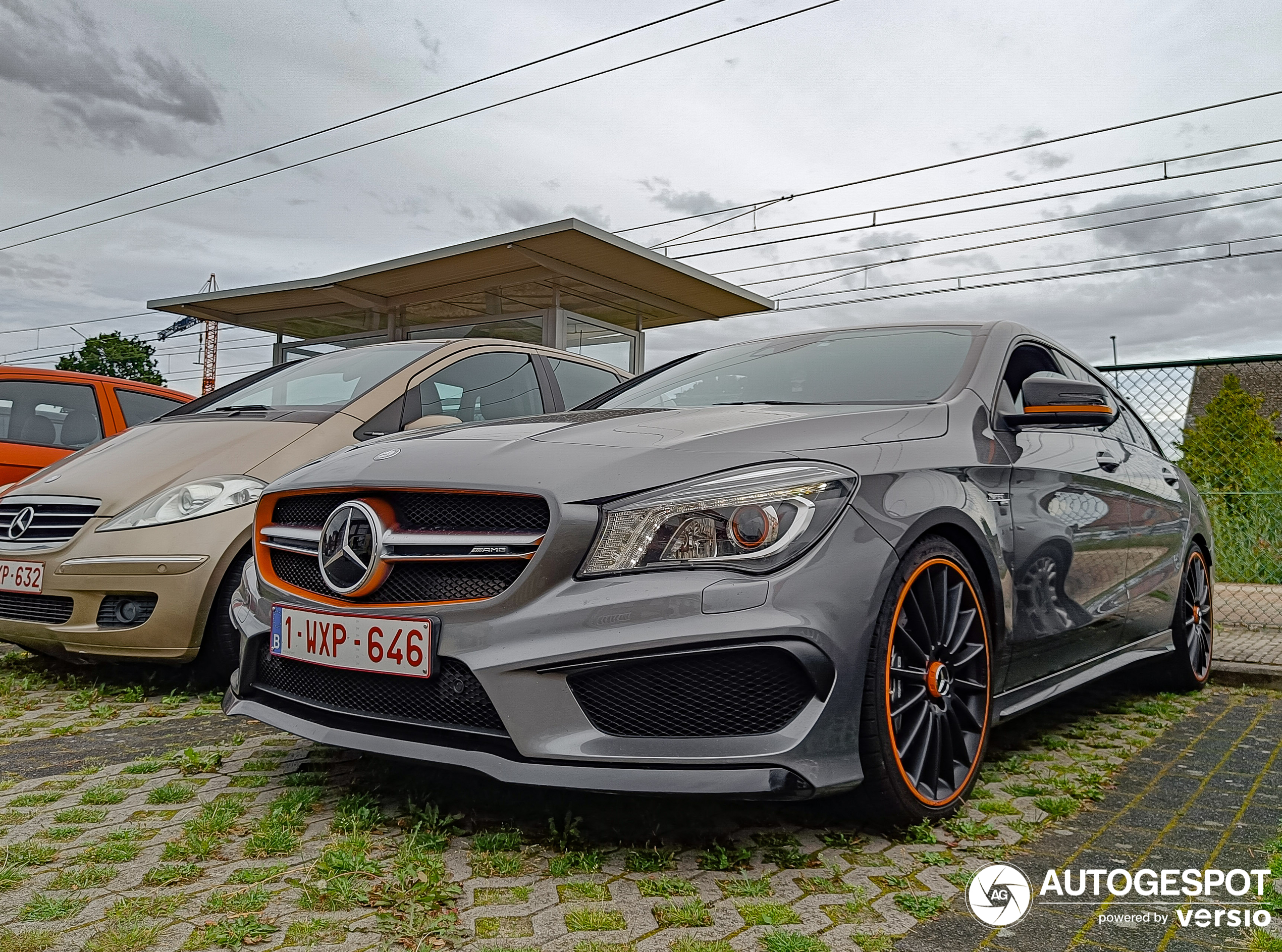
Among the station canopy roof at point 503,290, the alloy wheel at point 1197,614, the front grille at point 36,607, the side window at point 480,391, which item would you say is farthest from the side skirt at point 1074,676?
the station canopy roof at point 503,290

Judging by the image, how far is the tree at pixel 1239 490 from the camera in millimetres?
8102

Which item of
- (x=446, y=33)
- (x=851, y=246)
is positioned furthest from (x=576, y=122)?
(x=851, y=246)

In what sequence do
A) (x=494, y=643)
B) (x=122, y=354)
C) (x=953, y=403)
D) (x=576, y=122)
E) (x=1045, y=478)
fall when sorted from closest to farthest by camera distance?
(x=494, y=643), (x=953, y=403), (x=1045, y=478), (x=576, y=122), (x=122, y=354)

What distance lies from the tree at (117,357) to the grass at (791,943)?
62017mm

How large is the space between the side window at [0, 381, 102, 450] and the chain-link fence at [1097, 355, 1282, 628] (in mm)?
7459

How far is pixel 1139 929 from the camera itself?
2.06 m

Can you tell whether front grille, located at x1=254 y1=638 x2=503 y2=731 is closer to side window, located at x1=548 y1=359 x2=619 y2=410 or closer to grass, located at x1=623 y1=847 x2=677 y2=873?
grass, located at x1=623 y1=847 x2=677 y2=873

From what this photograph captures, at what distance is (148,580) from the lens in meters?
3.94

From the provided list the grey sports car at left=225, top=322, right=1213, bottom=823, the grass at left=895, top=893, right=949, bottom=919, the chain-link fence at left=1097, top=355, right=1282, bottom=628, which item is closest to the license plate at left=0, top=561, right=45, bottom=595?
the grey sports car at left=225, top=322, right=1213, bottom=823

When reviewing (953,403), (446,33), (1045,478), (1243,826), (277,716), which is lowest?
(1243,826)

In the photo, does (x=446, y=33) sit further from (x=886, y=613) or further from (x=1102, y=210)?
(x=1102, y=210)

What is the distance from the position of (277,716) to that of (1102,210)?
2419cm

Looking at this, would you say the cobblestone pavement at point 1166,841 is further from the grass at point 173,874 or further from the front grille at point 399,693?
the grass at point 173,874

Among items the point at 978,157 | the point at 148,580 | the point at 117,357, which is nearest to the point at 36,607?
the point at 148,580
